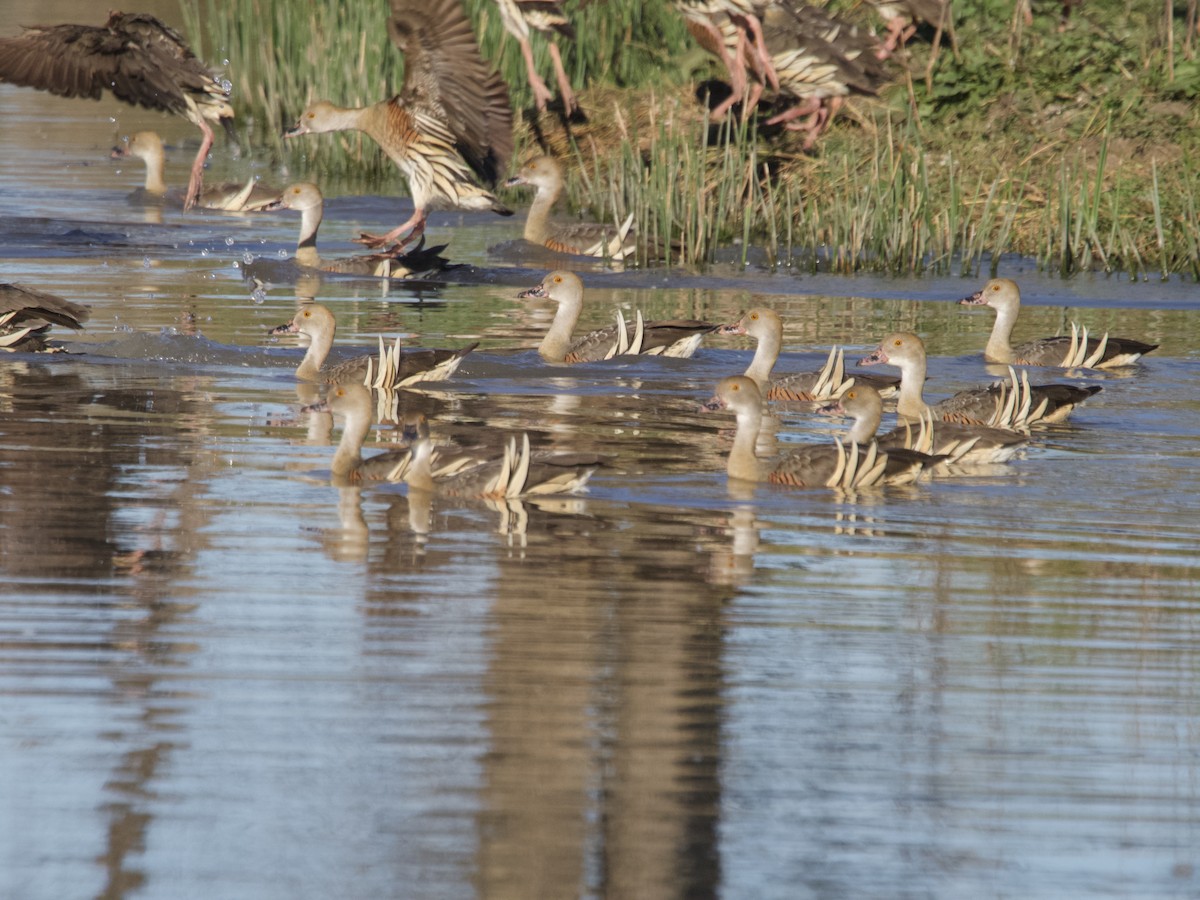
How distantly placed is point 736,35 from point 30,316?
1163 cm

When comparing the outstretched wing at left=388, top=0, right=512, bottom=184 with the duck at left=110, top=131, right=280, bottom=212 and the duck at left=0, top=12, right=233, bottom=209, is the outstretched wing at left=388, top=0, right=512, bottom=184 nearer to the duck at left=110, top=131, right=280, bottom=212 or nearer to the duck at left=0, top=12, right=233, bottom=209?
the duck at left=0, top=12, right=233, bottom=209

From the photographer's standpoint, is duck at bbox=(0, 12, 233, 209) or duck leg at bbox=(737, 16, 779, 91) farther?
duck leg at bbox=(737, 16, 779, 91)

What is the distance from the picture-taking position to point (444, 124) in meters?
19.3

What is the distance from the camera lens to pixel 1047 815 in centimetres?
510

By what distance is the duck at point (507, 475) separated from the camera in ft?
28.6

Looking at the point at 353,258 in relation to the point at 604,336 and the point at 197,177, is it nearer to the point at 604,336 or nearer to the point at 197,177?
the point at 604,336

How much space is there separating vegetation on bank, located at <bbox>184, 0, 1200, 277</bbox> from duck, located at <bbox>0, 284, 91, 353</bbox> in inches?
296

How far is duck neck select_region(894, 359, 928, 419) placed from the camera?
11697 mm

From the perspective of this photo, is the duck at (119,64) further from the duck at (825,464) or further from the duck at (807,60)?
the duck at (825,464)

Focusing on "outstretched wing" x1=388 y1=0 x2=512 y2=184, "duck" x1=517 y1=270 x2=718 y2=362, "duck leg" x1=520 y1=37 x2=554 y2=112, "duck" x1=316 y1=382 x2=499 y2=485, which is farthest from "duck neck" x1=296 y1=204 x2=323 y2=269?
"duck" x1=316 y1=382 x2=499 y2=485

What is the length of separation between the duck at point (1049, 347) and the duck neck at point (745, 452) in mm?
4190

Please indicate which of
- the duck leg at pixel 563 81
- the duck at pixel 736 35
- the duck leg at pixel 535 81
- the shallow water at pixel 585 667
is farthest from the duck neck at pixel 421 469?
the duck leg at pixel 563 81

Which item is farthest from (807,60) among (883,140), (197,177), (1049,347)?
(1049,347)

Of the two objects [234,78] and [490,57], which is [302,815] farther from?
[234,78]
